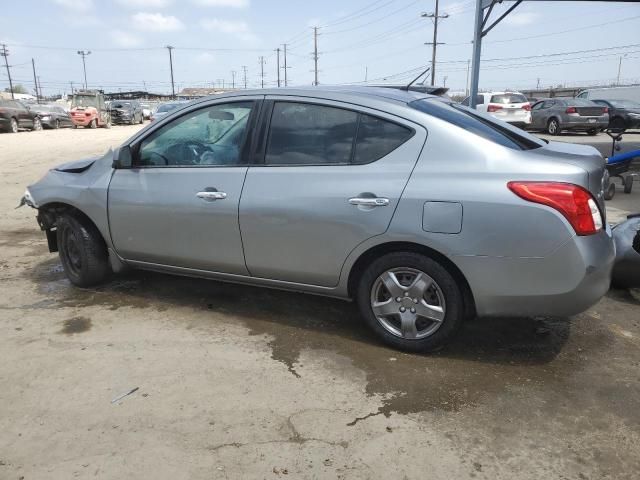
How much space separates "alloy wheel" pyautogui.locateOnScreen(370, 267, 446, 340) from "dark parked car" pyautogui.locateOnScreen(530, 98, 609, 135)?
19308mm

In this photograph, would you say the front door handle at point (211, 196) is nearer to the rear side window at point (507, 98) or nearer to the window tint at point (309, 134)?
the window tint at point (309, 134)

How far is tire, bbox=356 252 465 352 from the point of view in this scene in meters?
3.15

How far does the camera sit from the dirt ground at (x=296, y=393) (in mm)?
2404

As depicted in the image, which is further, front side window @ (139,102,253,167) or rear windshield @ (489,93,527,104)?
rear windshield @ (489,93,527,104)

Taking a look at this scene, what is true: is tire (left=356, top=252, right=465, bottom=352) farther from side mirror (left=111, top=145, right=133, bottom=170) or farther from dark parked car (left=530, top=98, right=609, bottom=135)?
dark parked car (left=530, top=98, right=609, bottom=135)

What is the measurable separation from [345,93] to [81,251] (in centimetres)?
257

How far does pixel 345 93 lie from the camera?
3492 millimetres

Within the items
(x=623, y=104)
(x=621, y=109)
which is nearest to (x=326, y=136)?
(x=621, y=109)

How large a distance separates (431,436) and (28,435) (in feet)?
6.44

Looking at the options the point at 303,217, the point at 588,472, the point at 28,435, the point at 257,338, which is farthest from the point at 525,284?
the point at 28,435

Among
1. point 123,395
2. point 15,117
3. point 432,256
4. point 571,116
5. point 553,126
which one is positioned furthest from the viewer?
point 15,117

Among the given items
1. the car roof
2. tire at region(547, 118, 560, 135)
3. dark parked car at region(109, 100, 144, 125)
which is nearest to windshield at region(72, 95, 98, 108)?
dark parked car at region(109, 100, 144, 125)

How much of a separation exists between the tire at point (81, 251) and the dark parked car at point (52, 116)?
1124 inches

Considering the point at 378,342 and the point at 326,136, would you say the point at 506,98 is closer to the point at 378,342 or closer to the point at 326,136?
the point at 326,136
